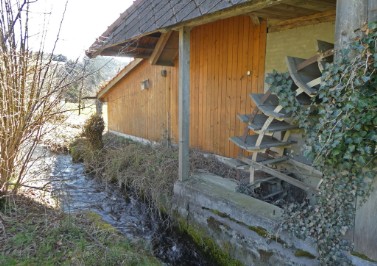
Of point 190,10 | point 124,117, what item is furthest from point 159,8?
point 124,117

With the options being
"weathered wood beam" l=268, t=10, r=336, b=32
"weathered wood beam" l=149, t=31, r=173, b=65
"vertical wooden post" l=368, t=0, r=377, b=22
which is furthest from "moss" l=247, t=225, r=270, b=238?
"weathered wood beam" l=149, t=31, r=173, b=65

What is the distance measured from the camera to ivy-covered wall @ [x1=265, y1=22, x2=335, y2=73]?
371 cm

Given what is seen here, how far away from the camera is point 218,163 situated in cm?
523

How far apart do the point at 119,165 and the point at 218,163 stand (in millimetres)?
2181

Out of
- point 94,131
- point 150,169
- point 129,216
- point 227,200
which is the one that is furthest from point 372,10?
point 94,131

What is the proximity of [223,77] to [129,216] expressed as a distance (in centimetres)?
299

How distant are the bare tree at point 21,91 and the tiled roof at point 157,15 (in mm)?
1330

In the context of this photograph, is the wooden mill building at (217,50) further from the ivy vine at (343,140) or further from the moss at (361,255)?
the ivy vine at (343,140)

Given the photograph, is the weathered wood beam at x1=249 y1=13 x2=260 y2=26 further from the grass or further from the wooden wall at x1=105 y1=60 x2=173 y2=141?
the grass

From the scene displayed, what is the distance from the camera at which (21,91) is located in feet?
10.4

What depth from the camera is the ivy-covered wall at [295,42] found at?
3.71 meters

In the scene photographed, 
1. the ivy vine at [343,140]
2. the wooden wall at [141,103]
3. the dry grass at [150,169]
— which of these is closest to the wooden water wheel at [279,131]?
the ivy vine at [343,140]

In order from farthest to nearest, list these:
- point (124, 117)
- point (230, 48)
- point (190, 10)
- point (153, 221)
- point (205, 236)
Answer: point (124, 117)
point (230, 48)
point (153, 221)
point (205, 236)
point (190, 10)

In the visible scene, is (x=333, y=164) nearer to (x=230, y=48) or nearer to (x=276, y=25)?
(x=276, y=25)
